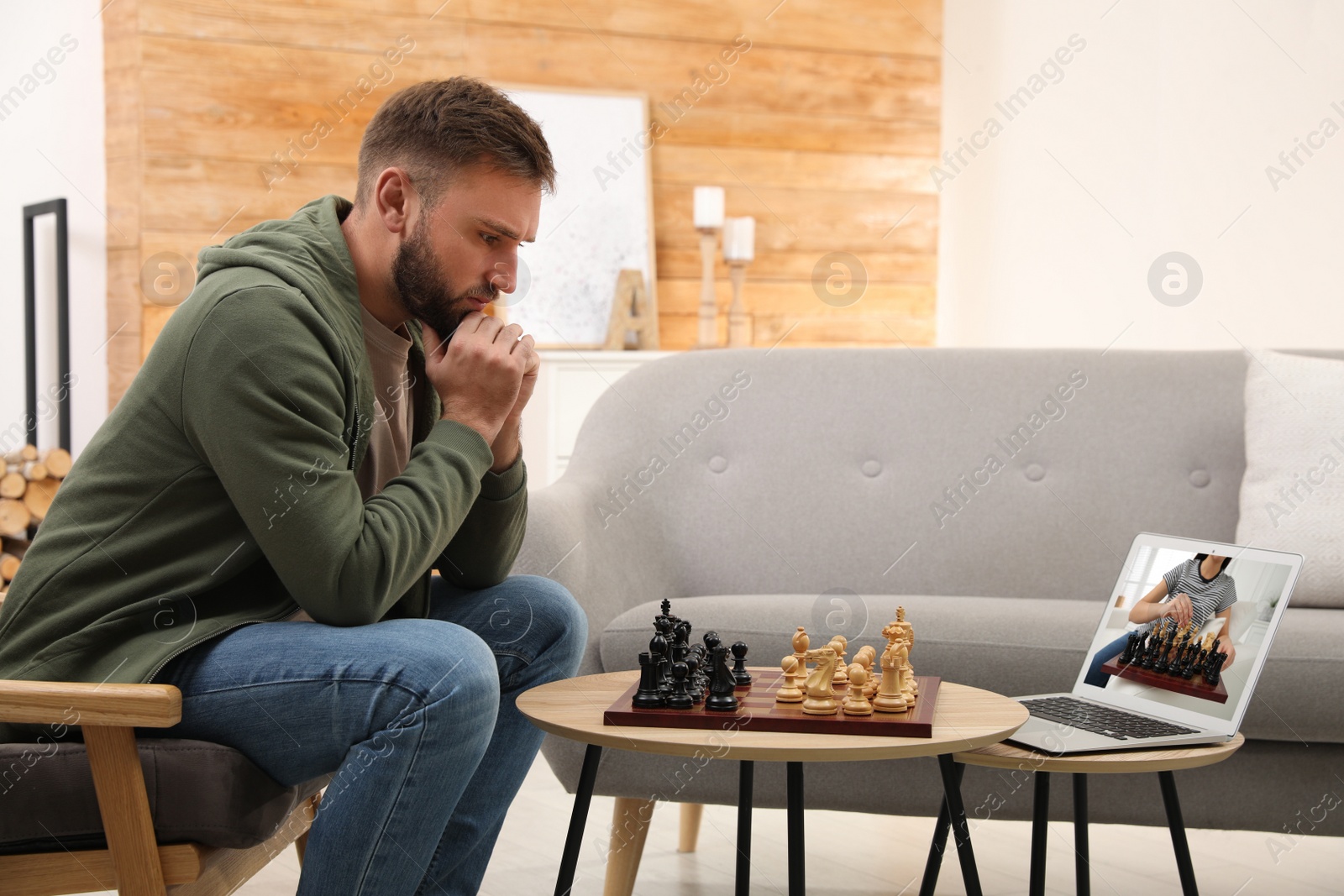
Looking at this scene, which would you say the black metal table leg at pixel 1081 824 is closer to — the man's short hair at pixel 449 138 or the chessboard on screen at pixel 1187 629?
the chessboard on screen at pixel 1187 629

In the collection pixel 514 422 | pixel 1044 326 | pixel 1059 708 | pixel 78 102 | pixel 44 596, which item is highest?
pixel 78 102

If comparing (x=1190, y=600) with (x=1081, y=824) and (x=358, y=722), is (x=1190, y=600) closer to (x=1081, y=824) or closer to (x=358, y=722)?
(x=1081, y=824)

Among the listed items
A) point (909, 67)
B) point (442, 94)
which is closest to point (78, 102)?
point (909, 67)

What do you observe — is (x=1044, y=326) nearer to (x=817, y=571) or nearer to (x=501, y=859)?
(x=817, y=571)

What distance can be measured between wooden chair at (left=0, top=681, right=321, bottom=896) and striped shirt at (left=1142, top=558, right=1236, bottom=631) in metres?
1.13

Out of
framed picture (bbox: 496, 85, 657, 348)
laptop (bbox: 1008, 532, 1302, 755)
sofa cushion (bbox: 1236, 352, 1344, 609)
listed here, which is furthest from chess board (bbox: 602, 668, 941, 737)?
framed picture (bbox: 496, 85, 657, 348)

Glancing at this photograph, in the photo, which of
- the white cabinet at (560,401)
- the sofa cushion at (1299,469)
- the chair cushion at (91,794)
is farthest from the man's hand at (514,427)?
the white cabinet at (560,401)

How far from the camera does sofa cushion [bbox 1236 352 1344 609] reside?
1995 mm

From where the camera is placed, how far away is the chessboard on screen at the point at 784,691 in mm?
1198

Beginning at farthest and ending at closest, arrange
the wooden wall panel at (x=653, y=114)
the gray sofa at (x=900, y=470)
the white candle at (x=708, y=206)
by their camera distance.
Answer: the white candle at (x=708, y=206)
the wooden wall panel at (x=653, y=114)
the gray sofa at (x=900, y=470)

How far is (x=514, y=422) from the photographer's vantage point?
150 cm

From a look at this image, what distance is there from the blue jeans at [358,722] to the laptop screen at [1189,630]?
0.82 m

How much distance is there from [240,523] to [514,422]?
1.26 feet

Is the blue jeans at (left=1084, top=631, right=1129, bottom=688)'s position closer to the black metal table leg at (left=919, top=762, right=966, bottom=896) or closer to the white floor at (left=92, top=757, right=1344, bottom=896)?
the black metal table leg at (left=919, top=762, right=966, bottom=896)
